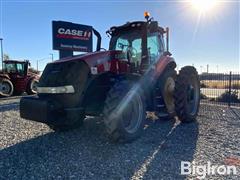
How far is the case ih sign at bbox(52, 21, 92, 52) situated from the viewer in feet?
45.6

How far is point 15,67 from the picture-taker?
17656 millimetres

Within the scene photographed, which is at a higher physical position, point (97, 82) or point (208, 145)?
point (97, 82)

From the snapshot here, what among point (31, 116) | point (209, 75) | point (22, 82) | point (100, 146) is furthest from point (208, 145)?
point (22, 82)

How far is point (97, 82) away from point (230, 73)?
9.42 meters

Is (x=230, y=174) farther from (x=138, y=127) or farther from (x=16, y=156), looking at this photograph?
(x=16, y=156)

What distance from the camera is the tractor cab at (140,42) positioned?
6352 mm

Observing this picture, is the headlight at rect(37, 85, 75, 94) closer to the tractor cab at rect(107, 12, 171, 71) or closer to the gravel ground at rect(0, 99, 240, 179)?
the gravel ground at rect(0, 99, 240, 179)

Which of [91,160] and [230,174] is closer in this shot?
[230,174]

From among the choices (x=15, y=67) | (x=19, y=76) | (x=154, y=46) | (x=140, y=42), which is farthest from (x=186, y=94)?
(x=15, y=67)

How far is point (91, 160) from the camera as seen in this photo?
4.28m

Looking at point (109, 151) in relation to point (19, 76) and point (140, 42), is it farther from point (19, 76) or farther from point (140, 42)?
point (19, 76)

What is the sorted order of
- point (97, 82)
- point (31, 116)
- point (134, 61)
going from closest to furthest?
point (31, 116) → point (97, 82) → point (134, 61)

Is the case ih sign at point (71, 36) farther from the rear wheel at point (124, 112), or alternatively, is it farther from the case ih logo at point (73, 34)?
the rear wheel at point (124, 112)

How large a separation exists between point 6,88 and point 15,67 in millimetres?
1978
